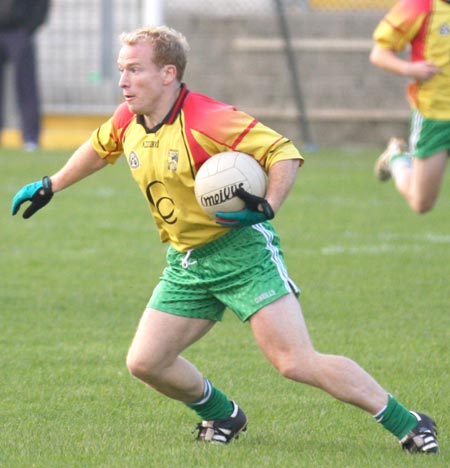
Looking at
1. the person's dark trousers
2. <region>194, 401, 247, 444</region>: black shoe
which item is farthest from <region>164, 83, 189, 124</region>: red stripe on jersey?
the person's dark trousers

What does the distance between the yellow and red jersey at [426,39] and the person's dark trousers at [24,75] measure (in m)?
9.51

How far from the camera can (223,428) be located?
5.45 meters

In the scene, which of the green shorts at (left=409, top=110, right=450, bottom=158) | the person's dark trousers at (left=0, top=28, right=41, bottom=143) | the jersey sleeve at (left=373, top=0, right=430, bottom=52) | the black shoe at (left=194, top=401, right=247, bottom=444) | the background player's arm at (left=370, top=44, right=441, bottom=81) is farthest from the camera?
the person's dark trousers at (left=0, top=28, right=41, bottom=143)

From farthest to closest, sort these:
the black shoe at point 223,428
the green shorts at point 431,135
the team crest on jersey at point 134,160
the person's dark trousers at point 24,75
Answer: the person's dark trousers at point 24,75 < the green shorts at point 431,135 < the black shoe at point 223,428 < the team crest on jersey at point 134,160

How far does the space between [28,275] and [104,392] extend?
3.25 m

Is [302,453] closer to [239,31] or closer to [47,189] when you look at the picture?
[47,189]

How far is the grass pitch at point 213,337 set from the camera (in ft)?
17.3

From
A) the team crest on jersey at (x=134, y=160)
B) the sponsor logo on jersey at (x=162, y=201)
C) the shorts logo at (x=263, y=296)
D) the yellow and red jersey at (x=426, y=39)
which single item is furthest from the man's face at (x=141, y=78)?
the yellow and red jersey at (x=426, y=39)

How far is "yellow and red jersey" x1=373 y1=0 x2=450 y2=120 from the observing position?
29.1ft

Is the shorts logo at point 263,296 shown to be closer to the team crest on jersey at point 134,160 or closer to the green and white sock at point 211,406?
the green and white sock at point 211,406

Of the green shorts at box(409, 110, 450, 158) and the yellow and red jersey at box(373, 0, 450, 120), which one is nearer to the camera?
the yellow and red jersey at box(373, 0, 450, 120)

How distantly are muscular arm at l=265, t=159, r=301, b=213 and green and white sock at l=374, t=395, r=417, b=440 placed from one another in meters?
0.87

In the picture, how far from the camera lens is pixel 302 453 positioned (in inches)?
203

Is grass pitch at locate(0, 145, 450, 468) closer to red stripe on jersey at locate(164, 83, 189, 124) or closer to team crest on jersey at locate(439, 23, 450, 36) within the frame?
red stripe on jersey at locate(164, 83, 189, 124)
